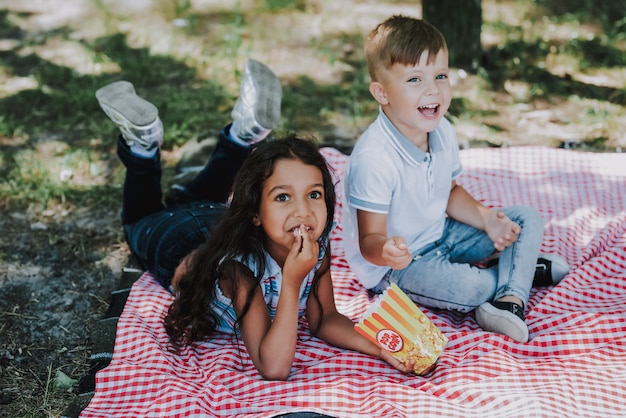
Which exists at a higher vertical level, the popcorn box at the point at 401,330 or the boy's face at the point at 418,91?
the boy's face at the point at 418,91

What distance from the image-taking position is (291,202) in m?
2.47

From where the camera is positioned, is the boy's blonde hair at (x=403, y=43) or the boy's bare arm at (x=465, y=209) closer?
the boy's blonde hair at (x=403, y=43)

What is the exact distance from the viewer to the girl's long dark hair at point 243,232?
2.52 metres

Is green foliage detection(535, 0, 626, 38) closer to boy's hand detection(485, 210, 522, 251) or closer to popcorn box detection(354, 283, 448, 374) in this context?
boy's hand detection(485, 210, 522, 251)

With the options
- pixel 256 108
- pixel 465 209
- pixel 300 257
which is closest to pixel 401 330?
pixel 300 257

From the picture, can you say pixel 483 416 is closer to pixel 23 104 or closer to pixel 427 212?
pixel 427 212

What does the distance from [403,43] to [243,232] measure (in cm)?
91

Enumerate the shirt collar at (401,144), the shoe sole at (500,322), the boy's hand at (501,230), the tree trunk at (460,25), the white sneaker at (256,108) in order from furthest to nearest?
1. the tree trunk at (460,25)
2. the white sneaker at (256,108)
3. the boy's hand at (501,230)
4. the shirt collar at (401,144)
5. the shoe sole at (500,322)

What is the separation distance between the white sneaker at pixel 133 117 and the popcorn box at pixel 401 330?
4.38ft

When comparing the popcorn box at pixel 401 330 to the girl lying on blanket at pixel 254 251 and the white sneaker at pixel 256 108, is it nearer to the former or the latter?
the girl lying on blanket at pixel 254 251

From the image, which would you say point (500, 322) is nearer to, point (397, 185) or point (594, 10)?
point (397, 185)

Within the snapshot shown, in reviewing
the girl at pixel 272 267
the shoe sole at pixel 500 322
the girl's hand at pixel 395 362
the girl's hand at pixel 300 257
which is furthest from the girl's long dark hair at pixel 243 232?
the shoe sole at pixel 500 322

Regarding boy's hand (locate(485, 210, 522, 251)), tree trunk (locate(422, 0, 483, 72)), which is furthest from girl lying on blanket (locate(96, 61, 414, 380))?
tree trunk (locate(422, 0, 483, 72))

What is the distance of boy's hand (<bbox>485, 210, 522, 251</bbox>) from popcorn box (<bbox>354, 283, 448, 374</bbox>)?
0.60m
